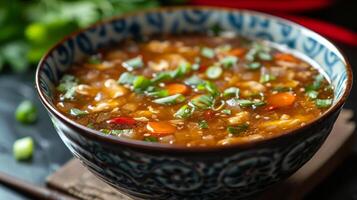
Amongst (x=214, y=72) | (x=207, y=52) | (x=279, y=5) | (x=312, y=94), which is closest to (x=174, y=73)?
(x=214, y=72)

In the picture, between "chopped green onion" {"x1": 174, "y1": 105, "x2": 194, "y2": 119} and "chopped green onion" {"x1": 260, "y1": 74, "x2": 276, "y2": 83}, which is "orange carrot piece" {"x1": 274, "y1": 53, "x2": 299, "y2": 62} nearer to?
"chopped green onion" {"x1": 260, "y1": 74, "x2": 276, "y2": 83}

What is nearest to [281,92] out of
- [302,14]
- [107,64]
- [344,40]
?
[107,64]

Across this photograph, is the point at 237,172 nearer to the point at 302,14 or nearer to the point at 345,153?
the point at 345,153

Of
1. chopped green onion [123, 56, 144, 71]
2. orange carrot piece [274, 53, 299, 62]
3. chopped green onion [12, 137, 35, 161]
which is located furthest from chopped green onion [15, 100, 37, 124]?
orange carrot piece [274, 53, 299, 62]

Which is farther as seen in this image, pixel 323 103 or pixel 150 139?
pixel 323 103

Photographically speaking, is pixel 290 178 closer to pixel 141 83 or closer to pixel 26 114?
pixel 141 83
